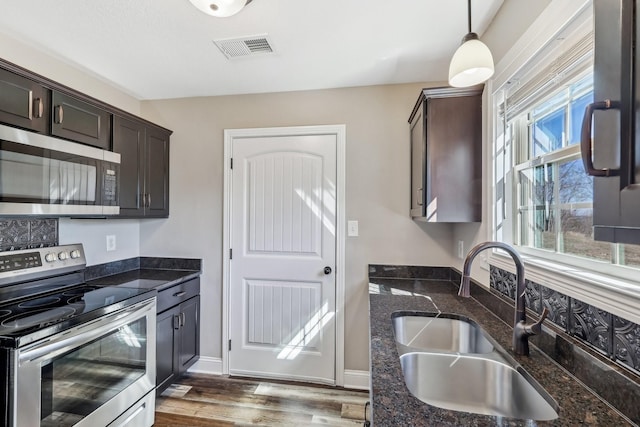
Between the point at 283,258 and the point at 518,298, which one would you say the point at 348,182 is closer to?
the point at 283,258

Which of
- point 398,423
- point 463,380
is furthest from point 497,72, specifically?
point 398,423

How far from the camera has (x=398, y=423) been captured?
71 cm

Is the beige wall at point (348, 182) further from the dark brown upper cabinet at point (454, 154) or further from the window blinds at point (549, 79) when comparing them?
the window blinds at point (549, 79)

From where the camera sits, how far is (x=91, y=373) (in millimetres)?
1558

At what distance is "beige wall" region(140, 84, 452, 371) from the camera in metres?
2.39

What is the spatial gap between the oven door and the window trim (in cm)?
207

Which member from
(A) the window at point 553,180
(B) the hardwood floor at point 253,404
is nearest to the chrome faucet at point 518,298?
(A) the window at point 553,180

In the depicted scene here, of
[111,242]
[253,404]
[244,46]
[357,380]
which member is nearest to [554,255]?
[357,380]

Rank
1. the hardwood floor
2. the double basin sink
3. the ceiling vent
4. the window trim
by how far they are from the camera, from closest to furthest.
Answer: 1. the window trim
2. the double basin sink
3. the ceiling vent
4. the hardwood floor

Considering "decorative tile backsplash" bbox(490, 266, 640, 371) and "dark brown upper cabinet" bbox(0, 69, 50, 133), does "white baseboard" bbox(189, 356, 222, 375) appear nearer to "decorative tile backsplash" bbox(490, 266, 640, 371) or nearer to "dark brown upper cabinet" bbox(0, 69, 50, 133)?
"dark brown upper cabinet" bbox(0, 69, 50, 133)

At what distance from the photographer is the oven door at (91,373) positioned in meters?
1.26

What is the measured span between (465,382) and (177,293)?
2.02m

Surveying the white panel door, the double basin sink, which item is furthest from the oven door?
the double basin sink

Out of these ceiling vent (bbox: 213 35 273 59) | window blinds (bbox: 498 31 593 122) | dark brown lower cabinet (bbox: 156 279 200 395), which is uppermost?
ceiling vent (bbox: 213 35 273 59)
